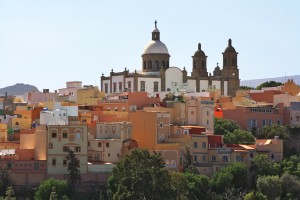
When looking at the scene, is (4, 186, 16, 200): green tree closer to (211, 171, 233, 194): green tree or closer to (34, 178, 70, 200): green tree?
(34, 178, 70, 200): green tree

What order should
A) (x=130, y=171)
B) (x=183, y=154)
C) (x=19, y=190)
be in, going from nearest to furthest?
1. (x=130, y=171)
2. (x=19, y=190)
3. (x=183, y=154)

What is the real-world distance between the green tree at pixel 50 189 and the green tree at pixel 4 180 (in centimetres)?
157

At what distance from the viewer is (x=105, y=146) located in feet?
171

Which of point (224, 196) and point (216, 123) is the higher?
point (216, 123)

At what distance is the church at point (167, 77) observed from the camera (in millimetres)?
72750

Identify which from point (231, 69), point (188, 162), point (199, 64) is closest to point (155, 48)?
point (199, 64)

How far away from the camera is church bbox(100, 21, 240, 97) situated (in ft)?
239

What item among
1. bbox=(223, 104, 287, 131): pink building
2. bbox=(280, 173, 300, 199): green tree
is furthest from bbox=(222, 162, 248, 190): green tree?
bbox=(223, 104, 287, 131): pink building

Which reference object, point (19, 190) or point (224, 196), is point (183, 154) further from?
point (19, 190)

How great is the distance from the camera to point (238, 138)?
57.4 metres

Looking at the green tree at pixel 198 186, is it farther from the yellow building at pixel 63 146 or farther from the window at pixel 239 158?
the yellow building at pixel 63 146

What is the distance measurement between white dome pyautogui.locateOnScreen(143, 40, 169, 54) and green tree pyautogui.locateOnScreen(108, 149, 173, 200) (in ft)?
95.0

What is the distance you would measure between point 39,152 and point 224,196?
875 cm

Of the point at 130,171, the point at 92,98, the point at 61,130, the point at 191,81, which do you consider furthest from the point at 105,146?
the point at 191,81
